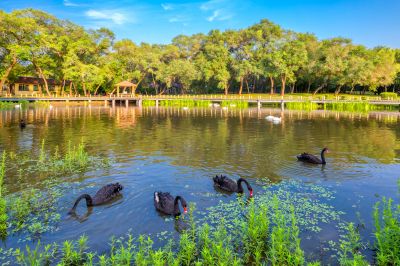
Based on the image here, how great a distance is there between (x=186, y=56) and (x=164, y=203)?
82671 millimetres

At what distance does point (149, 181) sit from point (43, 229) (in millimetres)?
4969

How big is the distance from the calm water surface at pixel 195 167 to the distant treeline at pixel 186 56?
4378cm

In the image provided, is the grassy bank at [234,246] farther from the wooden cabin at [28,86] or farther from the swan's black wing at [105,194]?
the wooden cabin at [28,86]

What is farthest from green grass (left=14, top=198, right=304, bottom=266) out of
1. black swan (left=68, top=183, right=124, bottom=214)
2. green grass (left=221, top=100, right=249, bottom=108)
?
green grass (left=221, top=100, right=249, bottom=108)

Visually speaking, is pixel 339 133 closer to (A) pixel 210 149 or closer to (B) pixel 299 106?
(A) pixel 210 149

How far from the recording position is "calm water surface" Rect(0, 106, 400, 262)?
30.0ft

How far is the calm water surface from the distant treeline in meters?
43.8

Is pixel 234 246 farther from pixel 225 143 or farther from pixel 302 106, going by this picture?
pixel 302 106

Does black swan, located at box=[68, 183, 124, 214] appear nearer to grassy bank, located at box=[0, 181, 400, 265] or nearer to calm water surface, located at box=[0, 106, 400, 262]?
calm water surface, located at box=[0, 106, 400, 262]

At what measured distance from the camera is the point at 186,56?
88.6m

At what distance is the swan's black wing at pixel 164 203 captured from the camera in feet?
31.0

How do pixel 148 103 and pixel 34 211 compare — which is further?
pixel 148 103

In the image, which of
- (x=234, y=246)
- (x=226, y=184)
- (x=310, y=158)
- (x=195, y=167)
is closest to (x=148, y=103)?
(x=195, y=167)

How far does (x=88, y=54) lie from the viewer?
2918 inches
